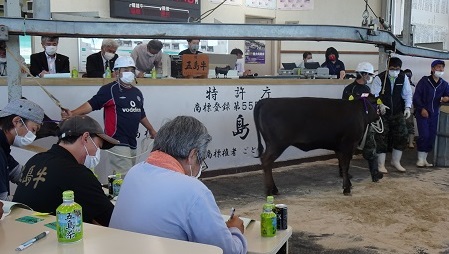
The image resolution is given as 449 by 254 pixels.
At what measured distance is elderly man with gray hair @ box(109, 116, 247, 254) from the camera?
1916 mm

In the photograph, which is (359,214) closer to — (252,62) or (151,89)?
(151,89)

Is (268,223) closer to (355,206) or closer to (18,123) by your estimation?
(18,123)

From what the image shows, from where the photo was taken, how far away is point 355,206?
5105 mm

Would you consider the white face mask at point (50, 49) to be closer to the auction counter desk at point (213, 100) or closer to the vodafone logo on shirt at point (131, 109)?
the auction counter desk at point (213, 100)

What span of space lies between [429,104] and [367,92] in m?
1.52

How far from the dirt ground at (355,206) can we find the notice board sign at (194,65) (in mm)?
1305

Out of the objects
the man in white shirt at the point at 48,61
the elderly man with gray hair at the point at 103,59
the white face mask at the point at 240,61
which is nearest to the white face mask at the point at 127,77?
the man in white shirt at the point at 48,61

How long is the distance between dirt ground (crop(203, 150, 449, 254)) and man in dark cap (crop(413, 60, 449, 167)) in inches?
14.2

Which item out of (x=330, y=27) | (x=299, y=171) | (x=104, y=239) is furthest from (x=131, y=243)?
(x=299, y=171)

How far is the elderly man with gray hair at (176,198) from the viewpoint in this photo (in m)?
1.92

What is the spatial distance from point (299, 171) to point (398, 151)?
1.36m

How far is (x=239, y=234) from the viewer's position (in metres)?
2.12

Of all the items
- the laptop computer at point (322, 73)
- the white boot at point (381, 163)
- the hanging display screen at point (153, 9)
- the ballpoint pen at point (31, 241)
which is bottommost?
the white boot at point (381, 163)

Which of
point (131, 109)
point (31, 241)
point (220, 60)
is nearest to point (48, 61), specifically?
point (131, 109)
